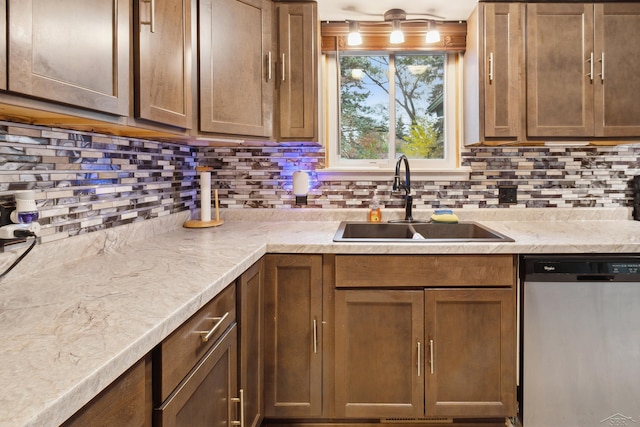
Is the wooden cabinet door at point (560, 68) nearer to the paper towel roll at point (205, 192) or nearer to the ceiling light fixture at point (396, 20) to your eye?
the ceiling light fixture at point (396, 20)

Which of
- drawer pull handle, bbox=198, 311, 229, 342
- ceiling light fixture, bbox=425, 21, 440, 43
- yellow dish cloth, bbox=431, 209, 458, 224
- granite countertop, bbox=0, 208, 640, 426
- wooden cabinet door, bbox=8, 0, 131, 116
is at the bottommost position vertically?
drawer pull handle, bbox=198, 311, 229, 342

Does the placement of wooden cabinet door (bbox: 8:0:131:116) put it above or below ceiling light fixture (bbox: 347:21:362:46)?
below

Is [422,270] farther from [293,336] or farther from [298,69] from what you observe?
[298,69]

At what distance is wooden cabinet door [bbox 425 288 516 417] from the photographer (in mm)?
1676

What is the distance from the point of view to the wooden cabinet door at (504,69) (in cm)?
200

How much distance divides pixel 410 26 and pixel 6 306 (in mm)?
2267

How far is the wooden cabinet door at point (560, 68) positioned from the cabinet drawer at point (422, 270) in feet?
2.68

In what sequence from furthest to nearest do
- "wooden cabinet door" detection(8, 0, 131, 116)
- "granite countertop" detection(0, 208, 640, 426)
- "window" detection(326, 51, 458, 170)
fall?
"window" detection(326, 51, 458, 170)
"wooden cabinet door" detection(8, 0, 131, 116)
"granite countertop" detection(0, 208, 640, 426)

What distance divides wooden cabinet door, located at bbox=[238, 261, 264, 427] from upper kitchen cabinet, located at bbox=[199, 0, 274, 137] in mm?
684

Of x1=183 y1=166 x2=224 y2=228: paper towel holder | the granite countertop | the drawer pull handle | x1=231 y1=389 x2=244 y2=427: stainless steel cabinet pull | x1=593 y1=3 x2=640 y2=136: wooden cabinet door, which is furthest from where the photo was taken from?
x1=183 y1=166 x2=224 y2=228: paper towel holder

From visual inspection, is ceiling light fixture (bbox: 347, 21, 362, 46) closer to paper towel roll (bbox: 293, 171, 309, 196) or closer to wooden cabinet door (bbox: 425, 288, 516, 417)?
paper towel roll (bbox: 293, 171, 309, 196)

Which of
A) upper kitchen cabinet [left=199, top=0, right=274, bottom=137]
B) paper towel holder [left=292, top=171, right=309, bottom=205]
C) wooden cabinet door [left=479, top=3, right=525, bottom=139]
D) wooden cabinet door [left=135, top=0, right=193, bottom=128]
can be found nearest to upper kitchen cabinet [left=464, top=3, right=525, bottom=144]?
wooden cabinet door [left=479, top=3, right=525, bottom=139]

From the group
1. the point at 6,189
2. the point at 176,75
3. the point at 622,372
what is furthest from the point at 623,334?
the point at 6,189

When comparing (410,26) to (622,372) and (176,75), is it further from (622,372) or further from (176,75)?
(622,372)
